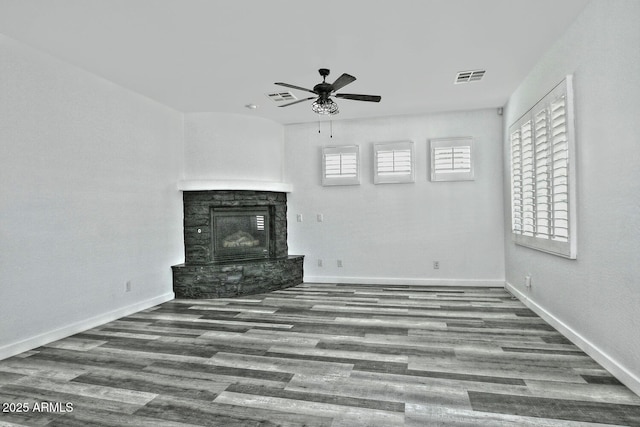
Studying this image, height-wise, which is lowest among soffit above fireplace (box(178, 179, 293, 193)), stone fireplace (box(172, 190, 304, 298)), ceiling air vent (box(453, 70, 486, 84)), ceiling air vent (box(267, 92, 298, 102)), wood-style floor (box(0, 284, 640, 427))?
wood-style floor (box(0, 284, 640, 427))

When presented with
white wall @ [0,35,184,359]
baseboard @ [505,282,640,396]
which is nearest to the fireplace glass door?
white wall @ [0,35,184,359]

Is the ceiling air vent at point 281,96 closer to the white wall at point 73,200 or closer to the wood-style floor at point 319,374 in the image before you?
the white wall at point 73,200

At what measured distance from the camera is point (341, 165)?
6312mm

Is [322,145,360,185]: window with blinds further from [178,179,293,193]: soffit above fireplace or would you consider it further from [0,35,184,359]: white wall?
[0,35,184,359]: white wall

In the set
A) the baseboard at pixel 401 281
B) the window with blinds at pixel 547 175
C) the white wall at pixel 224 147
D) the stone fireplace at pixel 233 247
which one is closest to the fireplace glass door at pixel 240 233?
the stone fireplace at pixel 233 247

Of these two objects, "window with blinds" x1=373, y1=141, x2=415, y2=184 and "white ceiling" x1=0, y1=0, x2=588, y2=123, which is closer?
"white ceiling" x1=0, y1=0, x2=588, y2=123

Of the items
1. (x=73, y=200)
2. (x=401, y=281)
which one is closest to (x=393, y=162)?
(x=401, y=281)

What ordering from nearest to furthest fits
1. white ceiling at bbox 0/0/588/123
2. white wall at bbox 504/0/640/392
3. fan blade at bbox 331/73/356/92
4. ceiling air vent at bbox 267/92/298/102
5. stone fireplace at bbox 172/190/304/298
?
white wall at bbox 504/0/640/392, white ceiling at bbox 0/0/588/123, fan blade at bbox 331/73/356/92, ceiling air vent at bbox 267/92/298/102, stone fireplace at bbox 172/190/304/298

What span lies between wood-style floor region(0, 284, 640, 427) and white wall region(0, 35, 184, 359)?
0.38 m

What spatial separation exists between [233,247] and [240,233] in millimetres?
249

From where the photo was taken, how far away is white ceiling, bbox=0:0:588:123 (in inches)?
112

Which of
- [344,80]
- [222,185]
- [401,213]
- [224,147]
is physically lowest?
[401,213]

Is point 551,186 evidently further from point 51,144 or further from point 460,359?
point 51,144

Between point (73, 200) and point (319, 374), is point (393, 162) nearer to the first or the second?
point (319, 374)
